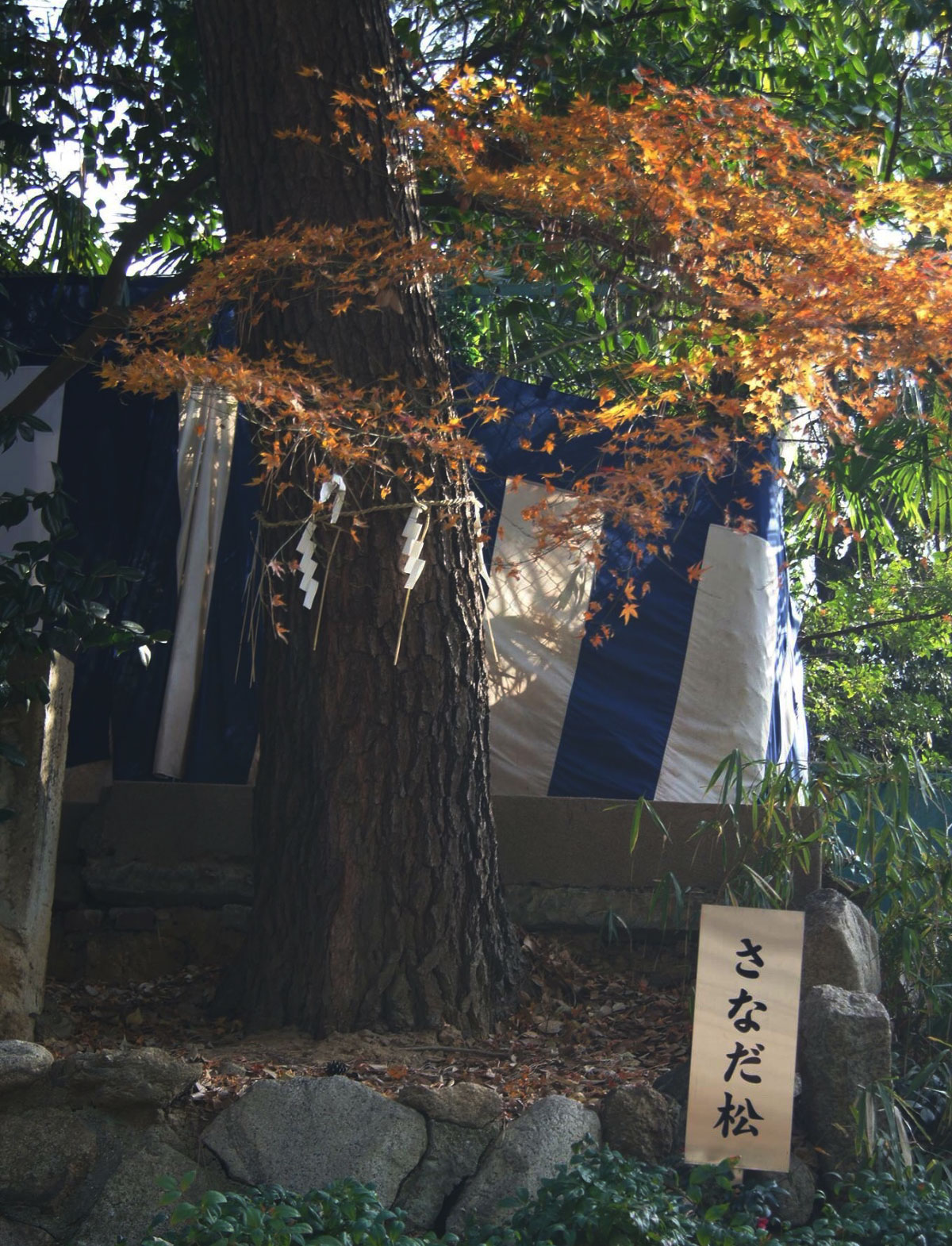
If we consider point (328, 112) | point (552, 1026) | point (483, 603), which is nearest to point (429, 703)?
point (483, 603)

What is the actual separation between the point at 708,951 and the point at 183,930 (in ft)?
8.90

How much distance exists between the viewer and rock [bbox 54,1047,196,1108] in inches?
139

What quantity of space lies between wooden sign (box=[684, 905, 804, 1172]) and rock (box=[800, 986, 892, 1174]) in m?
0.19

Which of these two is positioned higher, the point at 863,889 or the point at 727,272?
the point at 727,272

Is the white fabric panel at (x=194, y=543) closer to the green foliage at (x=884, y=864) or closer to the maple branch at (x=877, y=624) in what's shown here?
the green foliage at (x=884, y=864)

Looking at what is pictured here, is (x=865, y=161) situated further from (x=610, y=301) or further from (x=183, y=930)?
(x=183, y=930)

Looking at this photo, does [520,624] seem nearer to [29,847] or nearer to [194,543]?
[194,543]

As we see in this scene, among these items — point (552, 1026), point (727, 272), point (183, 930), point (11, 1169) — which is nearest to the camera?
point (11, 1169)

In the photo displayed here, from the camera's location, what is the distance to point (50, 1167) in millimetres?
3473

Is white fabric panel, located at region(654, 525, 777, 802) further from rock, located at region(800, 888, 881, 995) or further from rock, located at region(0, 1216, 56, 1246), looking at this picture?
rock, located at region(0, 1216, 56, 1246)

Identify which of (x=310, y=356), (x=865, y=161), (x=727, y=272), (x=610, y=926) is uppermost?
(x=865, y=161)

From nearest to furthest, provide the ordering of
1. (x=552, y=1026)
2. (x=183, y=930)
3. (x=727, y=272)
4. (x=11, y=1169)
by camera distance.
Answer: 1. (x=11, y=1169)
2. (x=727, y=272)
3. (x=552, y=1026)
4. (x=183, y=930)

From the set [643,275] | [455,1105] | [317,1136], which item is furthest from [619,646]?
[317,1136]

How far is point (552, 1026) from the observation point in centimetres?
445
